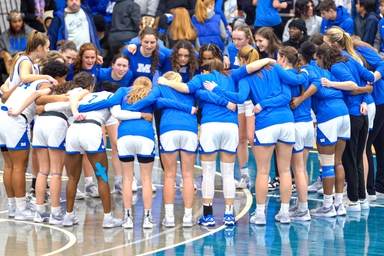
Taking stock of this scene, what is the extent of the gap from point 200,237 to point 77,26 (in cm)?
678

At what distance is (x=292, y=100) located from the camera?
10633 millimetres

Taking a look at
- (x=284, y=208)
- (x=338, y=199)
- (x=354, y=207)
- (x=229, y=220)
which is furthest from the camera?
(x=354, y=207)

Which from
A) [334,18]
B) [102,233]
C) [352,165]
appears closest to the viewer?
[102,233]

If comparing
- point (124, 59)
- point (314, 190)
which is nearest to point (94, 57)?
point (124, 59)

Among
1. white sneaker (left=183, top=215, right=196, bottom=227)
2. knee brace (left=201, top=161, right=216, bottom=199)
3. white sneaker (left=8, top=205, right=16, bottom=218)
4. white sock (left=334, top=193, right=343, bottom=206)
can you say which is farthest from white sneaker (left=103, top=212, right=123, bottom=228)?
white sock (left=334, top=193, right=343, bottom=206)

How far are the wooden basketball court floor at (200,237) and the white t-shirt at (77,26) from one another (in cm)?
495

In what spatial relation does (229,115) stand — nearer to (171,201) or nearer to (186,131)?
(186,131)

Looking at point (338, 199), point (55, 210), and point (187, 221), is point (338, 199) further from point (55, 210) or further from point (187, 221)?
point (55, 210)

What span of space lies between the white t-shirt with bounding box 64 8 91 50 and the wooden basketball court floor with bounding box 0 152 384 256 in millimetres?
4952

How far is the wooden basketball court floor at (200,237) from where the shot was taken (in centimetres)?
954

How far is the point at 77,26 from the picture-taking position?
15688mm

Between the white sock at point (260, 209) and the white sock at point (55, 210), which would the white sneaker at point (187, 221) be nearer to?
the white sock at point (260, 209)

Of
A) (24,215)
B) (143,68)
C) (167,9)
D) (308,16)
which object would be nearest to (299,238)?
(24,215)

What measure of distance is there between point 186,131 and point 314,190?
3126 mm
